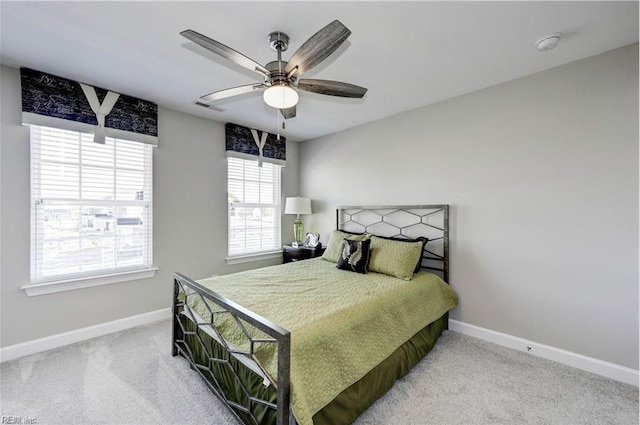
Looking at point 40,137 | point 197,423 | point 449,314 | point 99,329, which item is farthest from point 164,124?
point 449,314

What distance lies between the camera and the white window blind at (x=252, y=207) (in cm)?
386

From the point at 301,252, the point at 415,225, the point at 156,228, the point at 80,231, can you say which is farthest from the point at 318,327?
the point at 80,231

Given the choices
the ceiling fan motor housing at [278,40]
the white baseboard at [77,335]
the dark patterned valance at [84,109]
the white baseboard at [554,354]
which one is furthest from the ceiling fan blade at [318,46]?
the white baseboard at [77,335]

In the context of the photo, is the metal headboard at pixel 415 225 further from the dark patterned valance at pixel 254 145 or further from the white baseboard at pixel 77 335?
the white baseboard at pixel 77 335

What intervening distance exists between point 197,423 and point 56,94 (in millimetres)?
3010

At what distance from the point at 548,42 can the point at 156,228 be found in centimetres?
400

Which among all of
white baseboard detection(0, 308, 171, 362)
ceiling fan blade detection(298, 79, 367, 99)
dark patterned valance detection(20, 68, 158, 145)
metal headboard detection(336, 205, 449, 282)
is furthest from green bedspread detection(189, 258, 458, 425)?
dark patterned valance detection(20, 68, 158, 145)

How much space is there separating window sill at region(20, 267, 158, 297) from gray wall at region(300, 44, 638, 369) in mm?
3164

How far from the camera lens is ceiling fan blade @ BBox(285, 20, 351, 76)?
1325mm

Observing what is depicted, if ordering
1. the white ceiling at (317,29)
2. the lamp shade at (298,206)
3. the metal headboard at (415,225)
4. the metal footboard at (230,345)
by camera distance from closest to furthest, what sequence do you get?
the metal footboard at (230,345), the white ceiling at (317,29), the metal headboard at (415,225), the lamp shade at (298,206)

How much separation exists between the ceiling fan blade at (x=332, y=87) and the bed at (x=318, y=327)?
1.49 m

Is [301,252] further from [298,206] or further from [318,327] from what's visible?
[318,327]

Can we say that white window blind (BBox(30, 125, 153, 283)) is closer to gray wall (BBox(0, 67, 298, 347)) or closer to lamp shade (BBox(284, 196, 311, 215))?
gray wall (BBox(0, 67, 298, 347))

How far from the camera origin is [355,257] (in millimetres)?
2859
